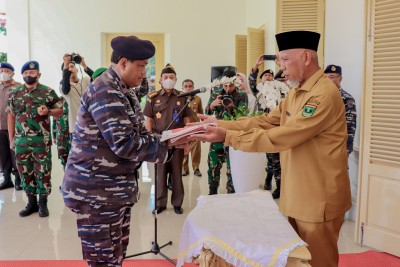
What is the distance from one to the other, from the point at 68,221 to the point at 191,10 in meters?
6.34

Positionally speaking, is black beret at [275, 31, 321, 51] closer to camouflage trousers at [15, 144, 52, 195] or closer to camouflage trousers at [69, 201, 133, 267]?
camouflage trousers at [69, 201, 133, 267]

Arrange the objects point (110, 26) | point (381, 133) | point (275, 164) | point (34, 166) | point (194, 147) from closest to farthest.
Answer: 1. point (381, 133)
2. point (34, 166)
3. point (275, 164)
4. point (194, 147)
5. point (110, 26)

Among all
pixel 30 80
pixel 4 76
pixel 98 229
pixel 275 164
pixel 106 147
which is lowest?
pixel 275 164

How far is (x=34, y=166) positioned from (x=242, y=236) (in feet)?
10.3

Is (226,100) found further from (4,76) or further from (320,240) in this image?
(4,76)

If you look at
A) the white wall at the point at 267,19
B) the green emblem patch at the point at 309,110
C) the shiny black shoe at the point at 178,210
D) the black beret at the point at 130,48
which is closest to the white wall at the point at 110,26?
the white wall at the point at 267,19

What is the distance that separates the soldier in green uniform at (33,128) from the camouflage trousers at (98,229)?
2.50 m

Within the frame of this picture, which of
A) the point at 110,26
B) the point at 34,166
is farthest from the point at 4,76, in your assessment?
the point at 110,26

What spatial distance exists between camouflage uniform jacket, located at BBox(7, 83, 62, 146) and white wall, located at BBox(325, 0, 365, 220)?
318cm

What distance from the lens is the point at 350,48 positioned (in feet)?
14.2

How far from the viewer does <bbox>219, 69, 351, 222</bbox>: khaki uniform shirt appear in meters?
1.92

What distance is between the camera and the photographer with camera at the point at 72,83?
188 inches

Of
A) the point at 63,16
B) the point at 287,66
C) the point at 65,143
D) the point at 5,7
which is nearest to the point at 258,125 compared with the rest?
the point at 287,66

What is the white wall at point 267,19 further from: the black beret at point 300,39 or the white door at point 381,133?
the black beret at point 300,39
